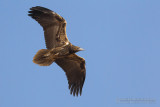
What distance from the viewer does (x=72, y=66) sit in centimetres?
1636

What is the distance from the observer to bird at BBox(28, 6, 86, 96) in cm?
1534

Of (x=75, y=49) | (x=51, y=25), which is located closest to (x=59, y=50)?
(x=75, y=49)

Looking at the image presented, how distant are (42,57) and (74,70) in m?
1.70

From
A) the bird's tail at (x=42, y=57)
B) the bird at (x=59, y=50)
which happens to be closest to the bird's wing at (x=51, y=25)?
the bird at (x=59, y=50)

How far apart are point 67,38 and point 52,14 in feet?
3.66

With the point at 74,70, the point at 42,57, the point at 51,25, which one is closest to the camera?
the point at 42,57

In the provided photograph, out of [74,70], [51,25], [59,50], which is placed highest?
[51,25]

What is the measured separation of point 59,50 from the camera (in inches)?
604

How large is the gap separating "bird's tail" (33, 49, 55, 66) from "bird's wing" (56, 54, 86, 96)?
94 cm

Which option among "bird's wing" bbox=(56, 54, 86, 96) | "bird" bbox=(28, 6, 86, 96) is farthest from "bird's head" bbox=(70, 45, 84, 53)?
"bird's wing" bbox=(56, 54, 86, 96)

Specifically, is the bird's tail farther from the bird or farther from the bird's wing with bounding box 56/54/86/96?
the bird's wing with bounding box 56/54/86/96

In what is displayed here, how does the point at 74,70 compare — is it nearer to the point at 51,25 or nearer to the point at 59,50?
the point at 59,50

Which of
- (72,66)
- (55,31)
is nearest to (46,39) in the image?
(55,31)

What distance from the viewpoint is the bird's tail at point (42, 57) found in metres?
15.3
